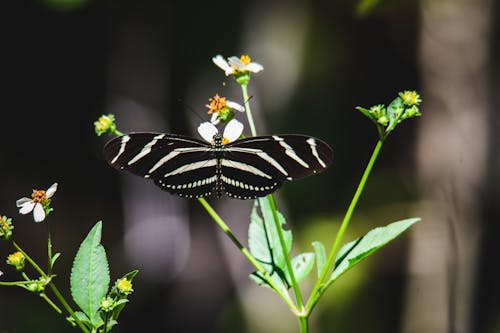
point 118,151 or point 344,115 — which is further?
point 344,115

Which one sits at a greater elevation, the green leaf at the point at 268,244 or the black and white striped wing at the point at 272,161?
the black and white striped wing at the point at 272,161

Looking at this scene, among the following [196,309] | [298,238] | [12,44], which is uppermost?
[12,44]

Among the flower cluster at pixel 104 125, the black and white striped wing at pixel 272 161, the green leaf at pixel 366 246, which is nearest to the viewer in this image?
the green leaf at pixel 366 246

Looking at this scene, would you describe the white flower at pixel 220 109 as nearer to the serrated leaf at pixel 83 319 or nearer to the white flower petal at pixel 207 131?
the white flower petal at pixel 207 131

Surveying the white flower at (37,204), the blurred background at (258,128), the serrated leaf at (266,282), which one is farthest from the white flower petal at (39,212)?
the blurred background at (258,128)

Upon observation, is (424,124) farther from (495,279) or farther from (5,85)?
(5,85)

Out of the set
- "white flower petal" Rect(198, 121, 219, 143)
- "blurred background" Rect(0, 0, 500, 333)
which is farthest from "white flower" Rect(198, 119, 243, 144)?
"blurred background" Rect(0, 0, 500, 333)

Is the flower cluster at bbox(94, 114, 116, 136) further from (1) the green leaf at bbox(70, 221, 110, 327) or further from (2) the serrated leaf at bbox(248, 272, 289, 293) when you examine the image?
(2) the serrated leaf at bbox(248, 272, 289, 293)

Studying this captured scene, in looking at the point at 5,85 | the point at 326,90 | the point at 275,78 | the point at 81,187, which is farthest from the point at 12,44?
the point at 326,90
